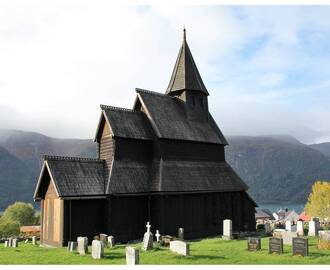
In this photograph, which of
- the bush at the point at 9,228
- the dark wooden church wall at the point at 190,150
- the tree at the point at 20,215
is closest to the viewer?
the dark wooden church wall at the point at 190,150

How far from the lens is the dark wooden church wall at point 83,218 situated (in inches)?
1123

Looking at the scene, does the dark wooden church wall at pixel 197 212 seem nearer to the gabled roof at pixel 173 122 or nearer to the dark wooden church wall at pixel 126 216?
the dark wooden church wall at pixel 126 216

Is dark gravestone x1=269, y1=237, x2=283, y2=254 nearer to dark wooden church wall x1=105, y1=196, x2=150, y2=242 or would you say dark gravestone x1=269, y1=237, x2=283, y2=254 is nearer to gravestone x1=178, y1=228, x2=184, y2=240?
gravestone x1=178, y1=228, x2=184, y2=240

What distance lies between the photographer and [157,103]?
119 ft

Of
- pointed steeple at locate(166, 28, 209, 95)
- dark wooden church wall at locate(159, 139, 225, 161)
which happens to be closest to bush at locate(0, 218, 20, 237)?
pointed steeple at locate(166, 28, 209, 95)

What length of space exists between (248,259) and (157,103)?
1832cm

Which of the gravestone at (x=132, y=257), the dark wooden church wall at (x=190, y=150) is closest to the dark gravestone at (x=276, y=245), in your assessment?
the gravestone at (x=132, y=257)

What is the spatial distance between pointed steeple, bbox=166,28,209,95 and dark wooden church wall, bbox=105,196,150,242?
11532 mm

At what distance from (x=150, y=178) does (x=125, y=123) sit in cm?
459

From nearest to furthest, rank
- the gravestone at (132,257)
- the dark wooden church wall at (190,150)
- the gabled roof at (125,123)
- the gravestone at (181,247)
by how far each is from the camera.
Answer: the gravestone at (132,257), the gravestone at (181,247), the gabled roof at (125,123), the dark wooden church wall at (190,150)

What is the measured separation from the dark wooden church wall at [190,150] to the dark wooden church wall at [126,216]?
13.5ft

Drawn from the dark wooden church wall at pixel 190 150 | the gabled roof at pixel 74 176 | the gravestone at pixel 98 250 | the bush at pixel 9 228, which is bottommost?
the bush at pixel 9 228
